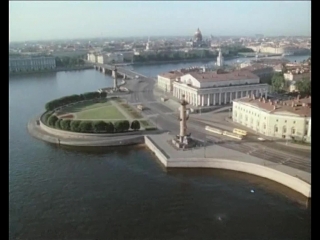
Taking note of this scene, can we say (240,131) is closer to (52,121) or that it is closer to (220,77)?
(220,77)

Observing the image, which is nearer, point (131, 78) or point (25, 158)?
point (25, 158)

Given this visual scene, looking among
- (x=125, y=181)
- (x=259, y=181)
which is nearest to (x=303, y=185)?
(x=259, y=181)

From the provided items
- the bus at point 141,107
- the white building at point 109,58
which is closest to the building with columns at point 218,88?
the bus at point 141,107

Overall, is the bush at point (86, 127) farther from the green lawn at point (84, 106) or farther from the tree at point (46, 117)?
the green lawn at point (84, 106)

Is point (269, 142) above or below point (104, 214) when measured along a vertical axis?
above

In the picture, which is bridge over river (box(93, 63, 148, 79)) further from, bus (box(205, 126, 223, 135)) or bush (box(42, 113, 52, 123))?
bus (box(205, 126, 223, 135))

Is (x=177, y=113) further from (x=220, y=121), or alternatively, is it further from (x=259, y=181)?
(x=259, y=181)

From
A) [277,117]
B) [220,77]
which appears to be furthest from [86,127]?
[220,77]
